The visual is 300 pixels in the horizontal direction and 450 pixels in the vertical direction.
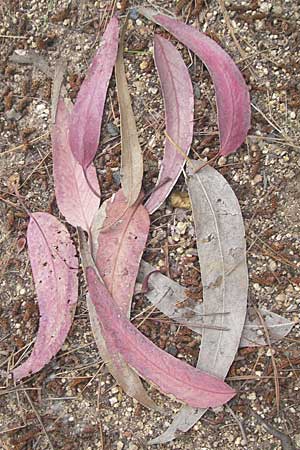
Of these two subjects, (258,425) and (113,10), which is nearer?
(258,425)

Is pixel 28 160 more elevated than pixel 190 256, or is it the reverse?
pixel 28 160

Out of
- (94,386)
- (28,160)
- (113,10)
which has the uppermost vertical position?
(113,10)

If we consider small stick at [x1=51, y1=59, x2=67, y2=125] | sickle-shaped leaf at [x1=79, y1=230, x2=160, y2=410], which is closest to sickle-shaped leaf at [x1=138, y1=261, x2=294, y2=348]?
sickle-shaped leaf at [x1=79, y1=230, x2=160, y2=410]

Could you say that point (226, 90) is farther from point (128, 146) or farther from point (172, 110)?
point (128, 146)

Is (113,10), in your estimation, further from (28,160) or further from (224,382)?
(224,382)

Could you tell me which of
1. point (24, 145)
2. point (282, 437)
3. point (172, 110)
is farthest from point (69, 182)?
point (282, 437)

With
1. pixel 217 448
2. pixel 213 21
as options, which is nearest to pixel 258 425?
pixel 217 448

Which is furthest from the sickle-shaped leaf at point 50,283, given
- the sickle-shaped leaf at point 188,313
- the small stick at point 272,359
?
the small stick at point 272,359

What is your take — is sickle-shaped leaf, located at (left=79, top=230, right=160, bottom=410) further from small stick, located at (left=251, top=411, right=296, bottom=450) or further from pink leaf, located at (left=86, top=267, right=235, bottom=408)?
small stick, located at (left=251, top=411, right=296, bottom=450)

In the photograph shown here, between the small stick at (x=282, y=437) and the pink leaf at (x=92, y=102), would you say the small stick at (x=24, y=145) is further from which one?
the small stick at (x=282, y=437)
